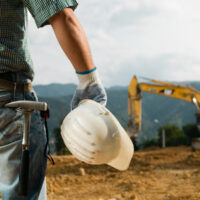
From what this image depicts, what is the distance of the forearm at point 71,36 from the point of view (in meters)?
1.20

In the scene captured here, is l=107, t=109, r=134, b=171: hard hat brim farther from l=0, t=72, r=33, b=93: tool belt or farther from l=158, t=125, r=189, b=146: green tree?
l=158, t=125, r=189, b=146: green tree

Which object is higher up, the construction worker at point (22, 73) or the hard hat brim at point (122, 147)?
the construction worker at point (22, 73)

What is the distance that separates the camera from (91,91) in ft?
4.82

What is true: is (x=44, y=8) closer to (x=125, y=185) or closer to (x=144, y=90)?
(x=125, y=185)

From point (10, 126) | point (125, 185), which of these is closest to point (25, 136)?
point (10, 126)

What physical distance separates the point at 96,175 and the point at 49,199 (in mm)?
2492

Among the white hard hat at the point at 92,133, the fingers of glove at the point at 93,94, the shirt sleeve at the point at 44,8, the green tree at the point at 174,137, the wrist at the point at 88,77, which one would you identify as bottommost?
the green tree at the point at 174,137

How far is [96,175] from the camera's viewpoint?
6.82 m

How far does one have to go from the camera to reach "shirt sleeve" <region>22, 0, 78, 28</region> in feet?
3.86

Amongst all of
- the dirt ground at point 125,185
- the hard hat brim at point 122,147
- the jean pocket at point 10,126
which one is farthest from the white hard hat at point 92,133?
the dirt ground at point 125,185

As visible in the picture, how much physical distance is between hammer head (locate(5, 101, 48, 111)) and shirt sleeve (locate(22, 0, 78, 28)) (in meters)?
0.34

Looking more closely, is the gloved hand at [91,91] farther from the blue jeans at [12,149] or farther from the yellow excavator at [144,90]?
the yellow excavator at [144,90]

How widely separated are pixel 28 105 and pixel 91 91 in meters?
0.32

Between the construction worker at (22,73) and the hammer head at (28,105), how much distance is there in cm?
3
